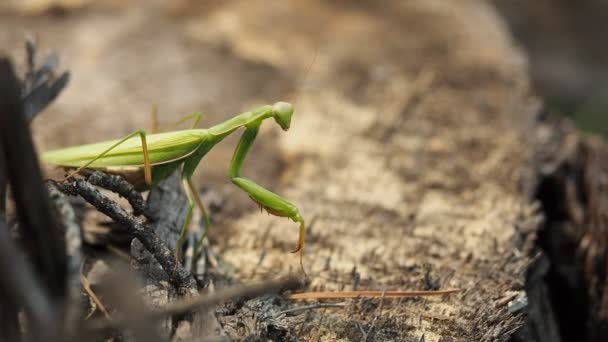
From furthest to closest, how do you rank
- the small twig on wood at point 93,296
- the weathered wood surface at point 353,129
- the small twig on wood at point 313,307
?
the weathered wood surface at point 353,129, the small twig on wood at point 313,307, the small twig on wood at point 93,296

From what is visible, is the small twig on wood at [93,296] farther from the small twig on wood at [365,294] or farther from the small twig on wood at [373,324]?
the small twig on wood at [373,324]

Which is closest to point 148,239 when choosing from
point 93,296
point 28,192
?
point 93,296

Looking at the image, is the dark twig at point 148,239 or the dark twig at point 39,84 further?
the dark twig at point 39,84

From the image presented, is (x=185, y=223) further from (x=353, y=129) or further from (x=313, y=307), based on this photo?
(x=353, y=129)

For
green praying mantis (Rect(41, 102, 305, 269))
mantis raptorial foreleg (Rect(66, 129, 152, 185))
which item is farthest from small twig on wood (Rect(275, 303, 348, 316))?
mantis raptorial foreleg (Rect(66, 129, 152, 185))

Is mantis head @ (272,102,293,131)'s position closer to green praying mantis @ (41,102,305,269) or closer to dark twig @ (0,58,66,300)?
green praying mantis @ (41,102,305,269)

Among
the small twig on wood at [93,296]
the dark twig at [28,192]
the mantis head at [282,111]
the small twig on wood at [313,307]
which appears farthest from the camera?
the mantis head at [282,111]

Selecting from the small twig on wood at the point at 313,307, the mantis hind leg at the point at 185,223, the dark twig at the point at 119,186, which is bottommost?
the small twig on wood at the point at 313,307

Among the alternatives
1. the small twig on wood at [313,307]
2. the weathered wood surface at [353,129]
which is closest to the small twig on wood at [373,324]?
the weathered wood surface at [353,129]
